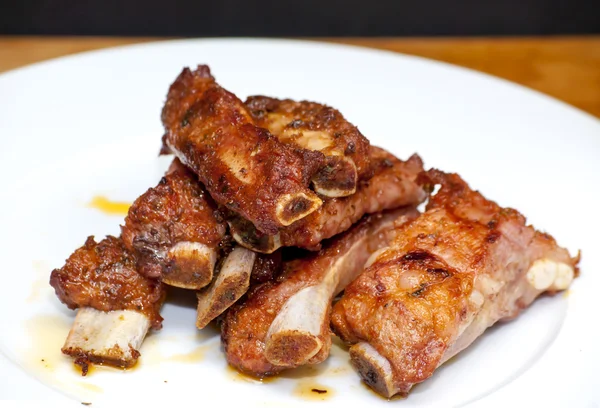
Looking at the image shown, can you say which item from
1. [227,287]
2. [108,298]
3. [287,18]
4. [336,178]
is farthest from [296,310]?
[287,18]

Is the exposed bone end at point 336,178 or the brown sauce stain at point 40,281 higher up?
the exposed bone end at point 336,178

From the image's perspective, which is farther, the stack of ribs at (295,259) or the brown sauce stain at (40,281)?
the brown sauce stain at (40,281)

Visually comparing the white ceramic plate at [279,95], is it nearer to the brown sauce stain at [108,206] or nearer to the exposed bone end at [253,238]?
the brown sauce stain at [108,206]

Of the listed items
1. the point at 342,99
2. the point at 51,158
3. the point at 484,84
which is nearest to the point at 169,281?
the point at 51,158

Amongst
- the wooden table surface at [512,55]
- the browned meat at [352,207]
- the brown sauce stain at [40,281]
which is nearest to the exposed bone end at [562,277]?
the browned meat at [352,207]

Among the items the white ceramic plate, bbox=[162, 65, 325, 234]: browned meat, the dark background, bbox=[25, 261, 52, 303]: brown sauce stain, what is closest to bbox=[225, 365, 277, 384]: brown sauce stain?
the white ceramic plate

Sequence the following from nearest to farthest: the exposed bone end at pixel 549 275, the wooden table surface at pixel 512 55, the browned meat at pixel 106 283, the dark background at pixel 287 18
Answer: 1. the browned meat at pixel 106 283
2. the exposed bone end at pixel 549 275
3. the wooden table surface at pixel 512 55
4. the dark background at pixel 287 18

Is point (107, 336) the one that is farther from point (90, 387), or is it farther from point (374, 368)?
point (374, 368)

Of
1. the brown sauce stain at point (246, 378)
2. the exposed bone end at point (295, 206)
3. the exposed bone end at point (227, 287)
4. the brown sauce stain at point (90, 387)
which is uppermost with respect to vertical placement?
the exposed bone end at point (295, 206)
